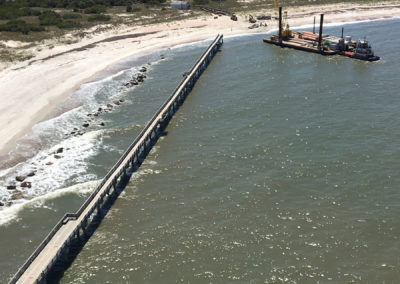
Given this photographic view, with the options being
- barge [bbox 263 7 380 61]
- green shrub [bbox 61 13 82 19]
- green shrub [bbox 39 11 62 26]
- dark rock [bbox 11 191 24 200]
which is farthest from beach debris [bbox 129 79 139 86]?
green shrub [bbox 61 13 82 19]

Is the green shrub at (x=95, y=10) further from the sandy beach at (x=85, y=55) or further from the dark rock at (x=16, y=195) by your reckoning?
the dark rock at (x=16, y=195)

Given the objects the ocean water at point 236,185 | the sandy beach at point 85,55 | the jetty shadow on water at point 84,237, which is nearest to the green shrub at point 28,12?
the sandy beach at point 85,55

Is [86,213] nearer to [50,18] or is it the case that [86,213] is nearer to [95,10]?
[50,18]

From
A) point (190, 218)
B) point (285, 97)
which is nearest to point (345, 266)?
point (190, 218)

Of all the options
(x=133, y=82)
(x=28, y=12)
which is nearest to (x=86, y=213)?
(x=133, y=82)

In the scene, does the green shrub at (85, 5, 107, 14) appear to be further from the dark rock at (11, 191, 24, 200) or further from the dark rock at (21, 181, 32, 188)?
the dark rock at (11, 191, 24, 200)

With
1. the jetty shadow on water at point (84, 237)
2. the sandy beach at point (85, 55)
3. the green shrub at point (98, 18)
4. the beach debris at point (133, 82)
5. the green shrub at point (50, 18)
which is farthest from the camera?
the green shrub at point (98, 18)

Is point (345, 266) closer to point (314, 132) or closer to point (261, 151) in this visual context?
point (261, 151)
